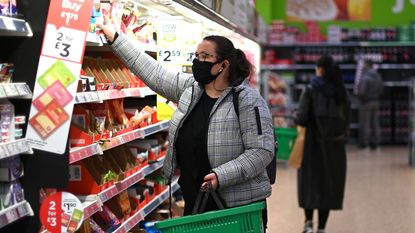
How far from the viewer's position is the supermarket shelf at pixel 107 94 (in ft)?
12.4

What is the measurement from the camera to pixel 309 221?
299 inches

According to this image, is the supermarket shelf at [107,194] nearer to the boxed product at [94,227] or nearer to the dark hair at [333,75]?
the boxed product at [94,227]

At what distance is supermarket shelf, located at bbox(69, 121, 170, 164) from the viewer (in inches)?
145

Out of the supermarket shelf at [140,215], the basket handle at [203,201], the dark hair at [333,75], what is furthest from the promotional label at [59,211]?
the dark hair at [333,75]

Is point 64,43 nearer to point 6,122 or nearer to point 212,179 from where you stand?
point 6,122

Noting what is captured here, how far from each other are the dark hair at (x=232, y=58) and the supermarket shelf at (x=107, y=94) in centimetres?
66

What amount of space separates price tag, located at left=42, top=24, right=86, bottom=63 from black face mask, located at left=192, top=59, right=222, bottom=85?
1000 millimetres

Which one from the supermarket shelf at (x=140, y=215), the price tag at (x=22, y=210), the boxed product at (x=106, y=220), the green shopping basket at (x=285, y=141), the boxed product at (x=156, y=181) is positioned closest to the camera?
the price tag at (x=22, y=210)

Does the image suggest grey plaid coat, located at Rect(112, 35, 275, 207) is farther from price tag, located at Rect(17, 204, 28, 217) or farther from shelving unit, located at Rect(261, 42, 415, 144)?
shelving unit, located at Rect(261, 42, 415, 144)

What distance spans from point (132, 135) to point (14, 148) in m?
2.00

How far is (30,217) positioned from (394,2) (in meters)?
16.4

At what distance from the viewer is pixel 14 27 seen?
291 cm

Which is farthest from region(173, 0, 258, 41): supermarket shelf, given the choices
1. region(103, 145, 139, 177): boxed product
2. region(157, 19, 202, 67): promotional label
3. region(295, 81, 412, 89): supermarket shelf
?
region(295, 81, 412, 89): supermarket shelf

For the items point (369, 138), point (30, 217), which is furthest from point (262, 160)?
point (369, 138)
